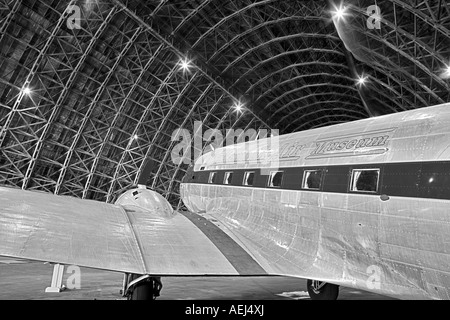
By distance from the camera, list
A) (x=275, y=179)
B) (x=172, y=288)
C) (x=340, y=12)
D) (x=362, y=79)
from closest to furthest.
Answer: (x=275, y=179), (x=172, y=288), (x=340, y=12), (x=362, y=79)

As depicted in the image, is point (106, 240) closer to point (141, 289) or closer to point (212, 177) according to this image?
point (141, 289)

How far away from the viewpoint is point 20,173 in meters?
21.3

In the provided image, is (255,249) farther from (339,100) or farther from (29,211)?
(339,100)

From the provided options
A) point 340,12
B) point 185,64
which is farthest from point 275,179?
point 185,64

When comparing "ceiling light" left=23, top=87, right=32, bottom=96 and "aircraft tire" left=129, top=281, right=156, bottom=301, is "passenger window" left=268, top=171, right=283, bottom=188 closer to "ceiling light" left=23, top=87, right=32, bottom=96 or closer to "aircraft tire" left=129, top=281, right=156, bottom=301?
"aircraft tire" left=129, top=281, right=156, bottom=301

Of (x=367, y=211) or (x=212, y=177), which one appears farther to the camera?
(x=212, y=177)

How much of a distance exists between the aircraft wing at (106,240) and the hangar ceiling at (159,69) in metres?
14.8

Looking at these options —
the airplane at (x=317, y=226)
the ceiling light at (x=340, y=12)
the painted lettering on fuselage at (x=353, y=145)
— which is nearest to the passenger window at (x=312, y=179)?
the airplane at (x=317, y=226)

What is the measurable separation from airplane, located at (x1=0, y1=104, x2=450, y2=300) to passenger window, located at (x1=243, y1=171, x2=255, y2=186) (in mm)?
1193

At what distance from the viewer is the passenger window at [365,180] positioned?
5.08 m

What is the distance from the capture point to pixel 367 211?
504 cm

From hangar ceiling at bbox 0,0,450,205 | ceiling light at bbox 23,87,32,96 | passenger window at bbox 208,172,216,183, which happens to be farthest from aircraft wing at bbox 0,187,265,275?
ceiling light at bbox 23,87,32,96

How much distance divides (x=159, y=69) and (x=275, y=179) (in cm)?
2022

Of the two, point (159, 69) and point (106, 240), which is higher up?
point (159, 69)
